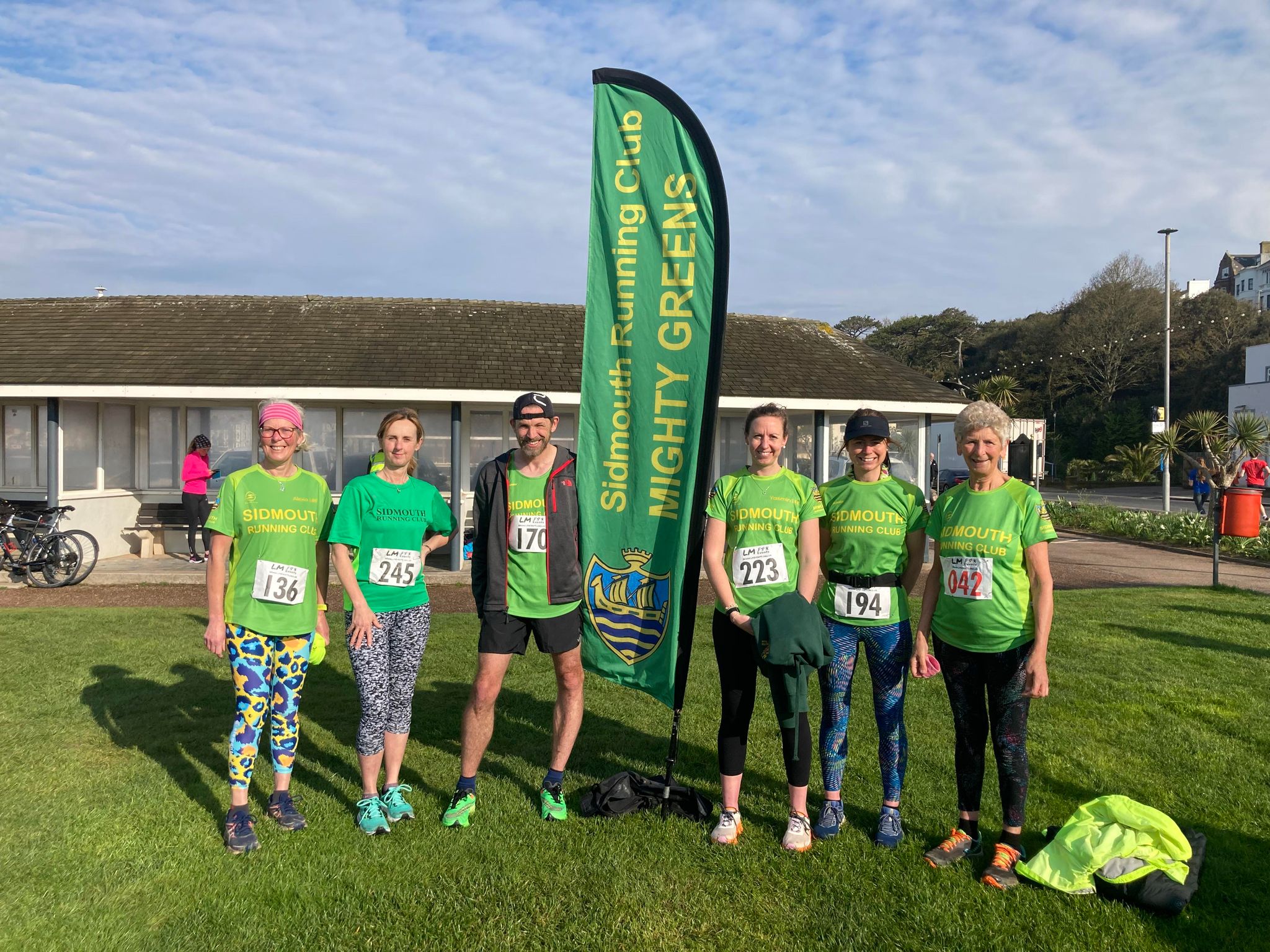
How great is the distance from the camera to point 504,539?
12.1 feet

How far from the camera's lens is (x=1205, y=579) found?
11.6 meters

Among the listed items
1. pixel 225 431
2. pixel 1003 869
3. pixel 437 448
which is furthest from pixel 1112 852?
pixel 225 431

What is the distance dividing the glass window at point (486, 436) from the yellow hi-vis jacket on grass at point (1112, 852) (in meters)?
11.3

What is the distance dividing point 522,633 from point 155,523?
1142 centimetres

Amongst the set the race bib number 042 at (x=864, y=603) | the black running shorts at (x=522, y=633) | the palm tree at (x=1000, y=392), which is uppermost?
the palm tree at (x=1000, y=392)

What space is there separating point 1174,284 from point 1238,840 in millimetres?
72002

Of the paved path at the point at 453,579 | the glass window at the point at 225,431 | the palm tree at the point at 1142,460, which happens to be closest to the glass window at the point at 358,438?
the glass window at the point at 225,431

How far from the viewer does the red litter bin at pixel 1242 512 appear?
9.79 m

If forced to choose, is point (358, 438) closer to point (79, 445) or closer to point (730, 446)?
point (79, 445)

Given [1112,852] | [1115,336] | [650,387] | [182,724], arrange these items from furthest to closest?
[1115,336] → [182,724] → [650,387] → [1112,852]

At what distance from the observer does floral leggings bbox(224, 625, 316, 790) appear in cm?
348

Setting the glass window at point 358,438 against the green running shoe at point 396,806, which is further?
the glass window at point 358,438

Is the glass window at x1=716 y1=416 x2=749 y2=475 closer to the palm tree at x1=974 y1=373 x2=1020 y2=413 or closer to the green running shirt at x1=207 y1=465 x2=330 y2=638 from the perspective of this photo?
the green running shirt at x1=207 y1=465 x2=330 y2=638

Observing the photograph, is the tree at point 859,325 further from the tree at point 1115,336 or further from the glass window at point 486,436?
the glass window at point 486,436
